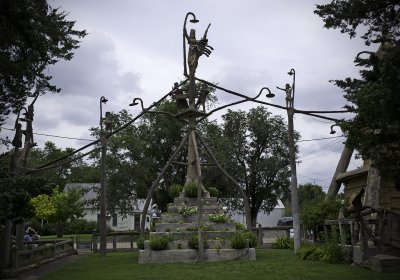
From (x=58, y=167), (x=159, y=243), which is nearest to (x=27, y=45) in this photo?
(x=159, y=243)

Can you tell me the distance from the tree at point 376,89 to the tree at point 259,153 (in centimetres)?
3144

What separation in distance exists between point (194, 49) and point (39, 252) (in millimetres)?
10728

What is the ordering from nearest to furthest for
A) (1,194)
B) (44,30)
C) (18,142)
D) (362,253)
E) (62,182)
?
(1,194), (44,30), (362,253), (18,142), (62,182)

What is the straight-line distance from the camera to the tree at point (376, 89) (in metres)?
8.48

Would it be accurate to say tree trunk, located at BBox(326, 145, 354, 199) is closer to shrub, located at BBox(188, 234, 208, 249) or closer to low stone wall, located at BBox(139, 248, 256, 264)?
low stone wall, located at BBox(139, 248, 256, 264)

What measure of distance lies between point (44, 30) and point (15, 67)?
128 centimetres

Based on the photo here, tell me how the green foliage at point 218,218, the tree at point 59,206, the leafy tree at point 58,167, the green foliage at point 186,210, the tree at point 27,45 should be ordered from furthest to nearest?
the leafy tree at point 58,167 < the tree at point 59,206 < the green foliage at point 186,210 < the green foliage at point 218,218 < the tree at point 27,45

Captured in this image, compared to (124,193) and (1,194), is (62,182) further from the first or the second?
(1,194)

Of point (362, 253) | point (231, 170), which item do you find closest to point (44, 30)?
point (362, 253)

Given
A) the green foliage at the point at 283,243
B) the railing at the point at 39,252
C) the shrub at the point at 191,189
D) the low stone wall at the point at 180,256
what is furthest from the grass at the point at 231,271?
the green foliage at the point at 283,243

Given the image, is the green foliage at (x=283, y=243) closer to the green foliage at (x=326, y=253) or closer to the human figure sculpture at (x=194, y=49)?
the green foliage at (x=326, y=253)

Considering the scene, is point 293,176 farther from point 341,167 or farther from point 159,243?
point 341,167

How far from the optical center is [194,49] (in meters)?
19.5

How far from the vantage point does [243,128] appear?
4488 centimetres
